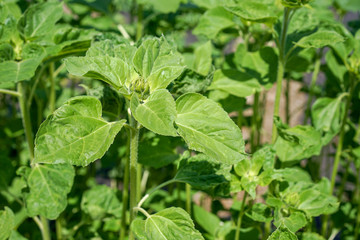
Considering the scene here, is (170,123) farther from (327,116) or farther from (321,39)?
(327,116)

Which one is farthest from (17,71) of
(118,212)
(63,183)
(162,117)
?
(118,212)

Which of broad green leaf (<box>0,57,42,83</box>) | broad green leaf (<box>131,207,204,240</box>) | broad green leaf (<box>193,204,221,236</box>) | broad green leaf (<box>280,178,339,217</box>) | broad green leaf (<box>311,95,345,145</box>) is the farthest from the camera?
broad green leaf (<box>193,204,221,236</box>)

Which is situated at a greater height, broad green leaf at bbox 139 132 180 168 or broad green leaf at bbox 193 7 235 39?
broad green leaf at bbox 193 7 235 39

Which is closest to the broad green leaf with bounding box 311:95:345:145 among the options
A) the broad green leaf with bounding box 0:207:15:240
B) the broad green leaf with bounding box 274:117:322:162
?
the broad green leaf with bounding box 274:117:322:162

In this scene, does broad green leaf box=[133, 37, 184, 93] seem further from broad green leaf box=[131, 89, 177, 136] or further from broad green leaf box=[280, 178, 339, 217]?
broad green leaf box=[280, 178, 339, 217]

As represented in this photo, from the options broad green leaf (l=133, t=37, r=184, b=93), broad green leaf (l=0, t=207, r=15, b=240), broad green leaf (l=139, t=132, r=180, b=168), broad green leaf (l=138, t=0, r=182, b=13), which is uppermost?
broad green leaf (l=133, t=37, r=184, b=93)

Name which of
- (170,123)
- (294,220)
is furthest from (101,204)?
(170,123)
